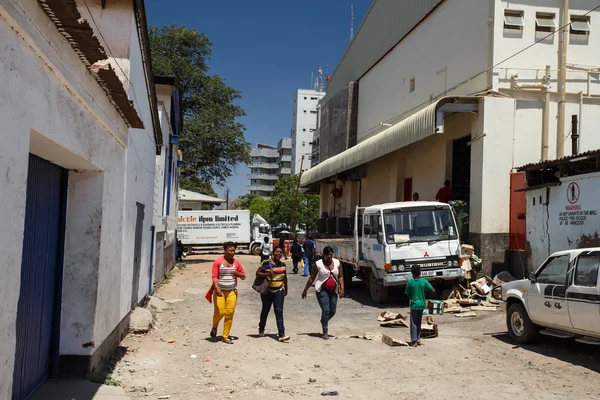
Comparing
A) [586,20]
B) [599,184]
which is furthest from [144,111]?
[586,20]

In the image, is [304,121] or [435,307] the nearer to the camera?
[435,307]

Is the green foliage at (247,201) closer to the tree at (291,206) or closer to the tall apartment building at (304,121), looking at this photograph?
the tall apartment building at (304,121)

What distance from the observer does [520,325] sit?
9.45m

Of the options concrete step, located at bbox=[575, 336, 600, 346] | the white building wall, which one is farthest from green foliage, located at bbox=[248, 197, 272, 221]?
concrete step, located at bbox=[575, 336, 600, 346]

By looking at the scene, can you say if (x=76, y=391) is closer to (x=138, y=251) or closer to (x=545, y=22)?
(x=138, y=251)

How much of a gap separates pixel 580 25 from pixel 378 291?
10501 mm

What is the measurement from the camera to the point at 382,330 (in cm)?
1091

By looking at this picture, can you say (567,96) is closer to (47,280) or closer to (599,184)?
(599,184)

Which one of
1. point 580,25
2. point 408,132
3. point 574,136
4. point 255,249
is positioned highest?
point 580,25

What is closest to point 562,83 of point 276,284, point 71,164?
point 276,284

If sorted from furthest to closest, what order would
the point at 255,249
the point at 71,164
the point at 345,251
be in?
the point at 255,249 < the point at 345,251 < the point at 71,164

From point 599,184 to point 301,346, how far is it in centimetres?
756

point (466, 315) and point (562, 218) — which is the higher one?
point (562, 218)

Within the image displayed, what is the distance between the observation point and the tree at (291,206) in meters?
59.3
